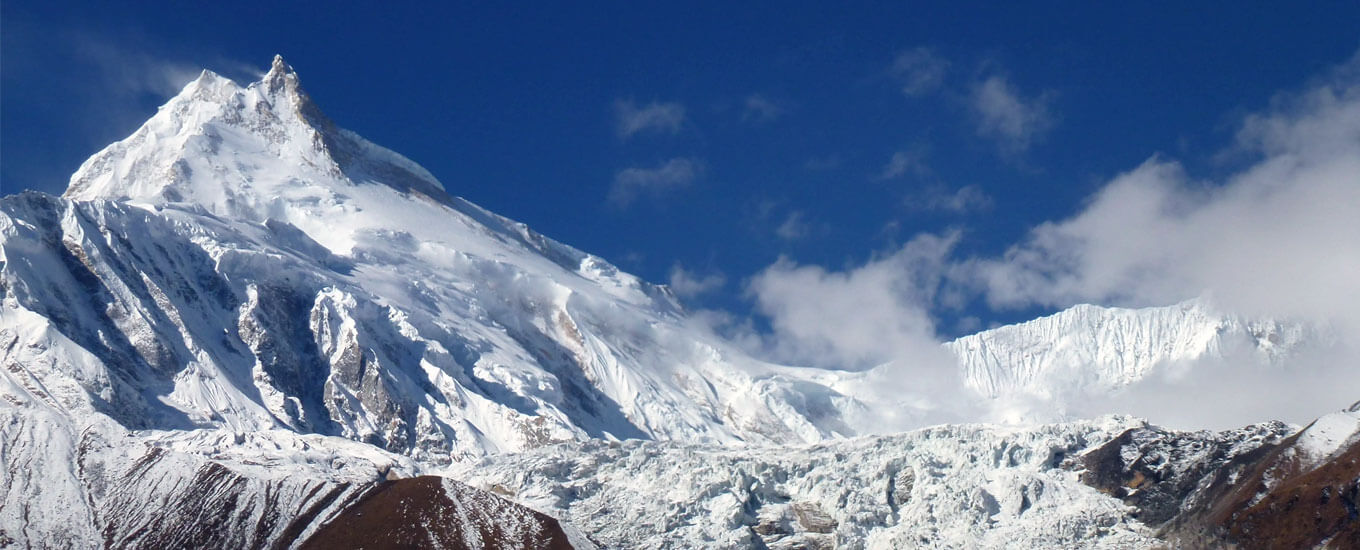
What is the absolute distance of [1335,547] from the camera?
195375 millimetres

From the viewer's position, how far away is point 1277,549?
19975 cm

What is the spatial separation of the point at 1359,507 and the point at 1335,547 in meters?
7.90

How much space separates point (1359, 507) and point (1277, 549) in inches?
459

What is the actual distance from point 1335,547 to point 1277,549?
7.10m

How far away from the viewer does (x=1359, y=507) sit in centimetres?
19988
